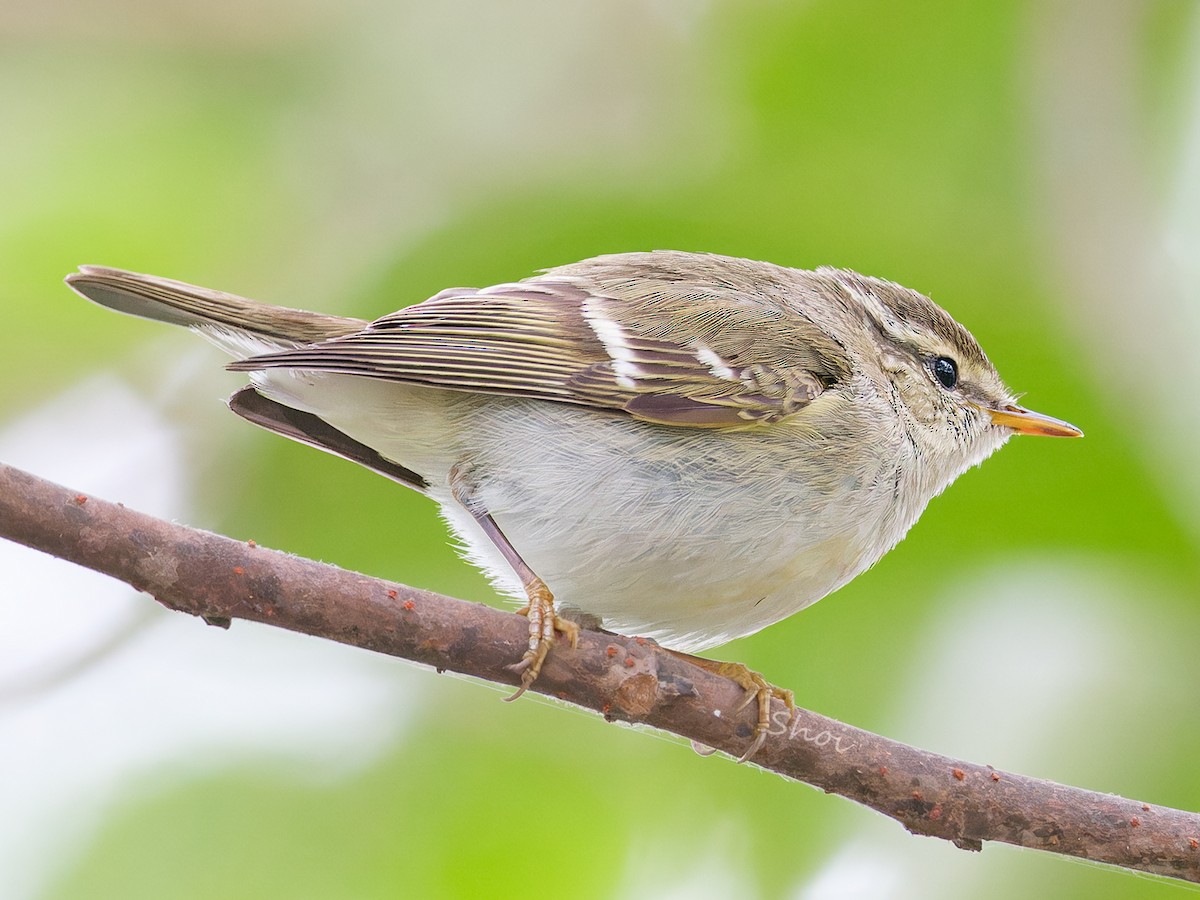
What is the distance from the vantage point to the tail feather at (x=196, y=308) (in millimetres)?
2303

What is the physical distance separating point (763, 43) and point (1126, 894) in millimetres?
1852

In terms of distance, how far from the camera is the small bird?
94.9 inches

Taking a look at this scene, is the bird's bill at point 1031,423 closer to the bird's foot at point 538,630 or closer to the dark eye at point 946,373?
the dark eye at point 946,373

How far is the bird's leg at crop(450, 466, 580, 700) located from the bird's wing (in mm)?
281

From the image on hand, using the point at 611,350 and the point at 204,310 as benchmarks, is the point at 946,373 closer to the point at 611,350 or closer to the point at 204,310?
the point at 611,350

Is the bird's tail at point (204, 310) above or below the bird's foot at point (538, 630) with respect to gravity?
above

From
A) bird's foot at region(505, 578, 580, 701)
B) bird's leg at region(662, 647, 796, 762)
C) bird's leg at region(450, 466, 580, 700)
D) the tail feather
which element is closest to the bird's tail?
the tail feather

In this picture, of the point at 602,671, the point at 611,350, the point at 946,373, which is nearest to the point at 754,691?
the point at 602,671

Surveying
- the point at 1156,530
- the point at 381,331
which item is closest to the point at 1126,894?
the point at 1156,530

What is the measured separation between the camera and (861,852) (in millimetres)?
2395

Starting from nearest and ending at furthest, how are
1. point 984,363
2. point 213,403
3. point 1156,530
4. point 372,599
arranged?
point 372,599 → point 1156,530 → point 213,403 → point 984,363

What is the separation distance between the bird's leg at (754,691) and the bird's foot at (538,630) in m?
0.27

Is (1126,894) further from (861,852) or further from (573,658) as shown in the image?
(573,658)

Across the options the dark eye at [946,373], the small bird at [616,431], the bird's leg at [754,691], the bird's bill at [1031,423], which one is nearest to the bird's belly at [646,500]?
the small bird at [616,431]
